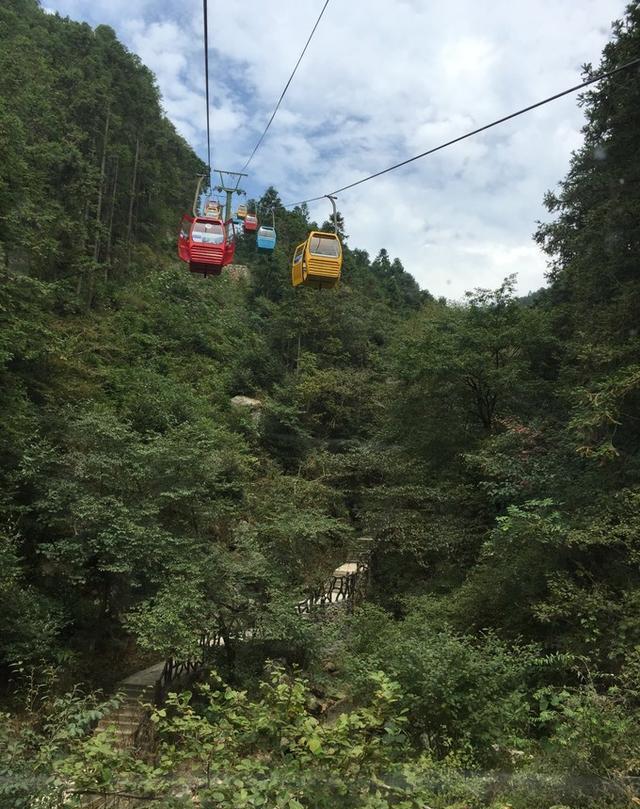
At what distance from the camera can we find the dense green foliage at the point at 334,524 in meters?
3.16

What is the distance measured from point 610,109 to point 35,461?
12880 mm

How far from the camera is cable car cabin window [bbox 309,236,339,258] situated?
11.0 meters

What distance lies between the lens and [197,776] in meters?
2.78

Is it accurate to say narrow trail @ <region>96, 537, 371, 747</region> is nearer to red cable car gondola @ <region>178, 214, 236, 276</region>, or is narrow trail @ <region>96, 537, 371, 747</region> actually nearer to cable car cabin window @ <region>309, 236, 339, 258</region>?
cable car cabin window @ <region>309, 236, 339, 258</region>

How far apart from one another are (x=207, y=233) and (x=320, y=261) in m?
2.63

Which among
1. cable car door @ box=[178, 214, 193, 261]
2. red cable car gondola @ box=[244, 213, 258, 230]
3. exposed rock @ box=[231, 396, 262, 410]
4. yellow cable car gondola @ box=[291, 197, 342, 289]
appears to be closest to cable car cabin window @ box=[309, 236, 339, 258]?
yellow cable car gondola @ box=[291, 197, 342, 289]

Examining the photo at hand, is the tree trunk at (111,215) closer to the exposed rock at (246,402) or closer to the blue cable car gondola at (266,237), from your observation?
the exposed rock at (246,402)

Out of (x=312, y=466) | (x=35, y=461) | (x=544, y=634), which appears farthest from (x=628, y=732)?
(x=312, y=466)

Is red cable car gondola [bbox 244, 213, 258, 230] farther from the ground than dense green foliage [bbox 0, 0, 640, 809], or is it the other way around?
red cable car gondola [bbox 244, 213, 258, 230]

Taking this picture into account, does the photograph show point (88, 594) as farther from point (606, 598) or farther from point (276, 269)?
point (276, 269)

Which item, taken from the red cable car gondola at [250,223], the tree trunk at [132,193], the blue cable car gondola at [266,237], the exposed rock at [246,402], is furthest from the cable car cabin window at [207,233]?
the tree trunk at [132,193]

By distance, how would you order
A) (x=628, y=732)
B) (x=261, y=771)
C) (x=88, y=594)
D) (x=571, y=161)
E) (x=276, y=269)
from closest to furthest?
(x=261, y=771) → (x=628, y=732) → (x=88, y=594) → (x=571, y=161) → (x=276, y=269)

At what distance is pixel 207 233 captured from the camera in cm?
1156

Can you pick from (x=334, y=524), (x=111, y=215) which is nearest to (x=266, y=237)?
(x=334, y=524)
